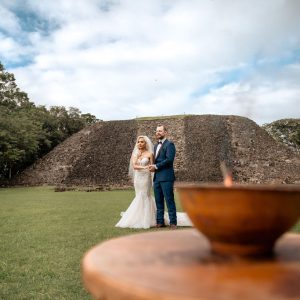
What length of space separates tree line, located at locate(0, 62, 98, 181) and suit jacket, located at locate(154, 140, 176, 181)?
64.6 feet

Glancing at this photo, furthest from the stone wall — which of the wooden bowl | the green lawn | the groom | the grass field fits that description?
the wooden bowl

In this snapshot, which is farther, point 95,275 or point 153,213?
point 153,213

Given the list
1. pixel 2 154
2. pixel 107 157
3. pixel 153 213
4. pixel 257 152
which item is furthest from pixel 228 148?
pixel 153 213

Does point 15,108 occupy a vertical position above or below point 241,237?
above

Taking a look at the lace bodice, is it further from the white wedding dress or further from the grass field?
the grass field

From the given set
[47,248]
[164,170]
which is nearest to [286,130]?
[164,170]

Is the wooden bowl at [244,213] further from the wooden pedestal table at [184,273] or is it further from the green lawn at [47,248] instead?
the green lawn at [47,248]

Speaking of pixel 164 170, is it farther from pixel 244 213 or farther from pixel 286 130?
pixel 286 130

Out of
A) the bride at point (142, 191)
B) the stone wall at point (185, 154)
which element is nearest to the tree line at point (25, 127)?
the stone wall at point (185, 154)

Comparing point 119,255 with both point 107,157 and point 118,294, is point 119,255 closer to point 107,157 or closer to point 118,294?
point 118,294

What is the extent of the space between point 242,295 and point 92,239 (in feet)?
19.8

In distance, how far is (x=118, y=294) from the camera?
44.9 inches

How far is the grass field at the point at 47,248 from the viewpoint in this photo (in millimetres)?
4184

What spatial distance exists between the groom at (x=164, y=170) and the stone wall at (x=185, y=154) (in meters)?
21.1
